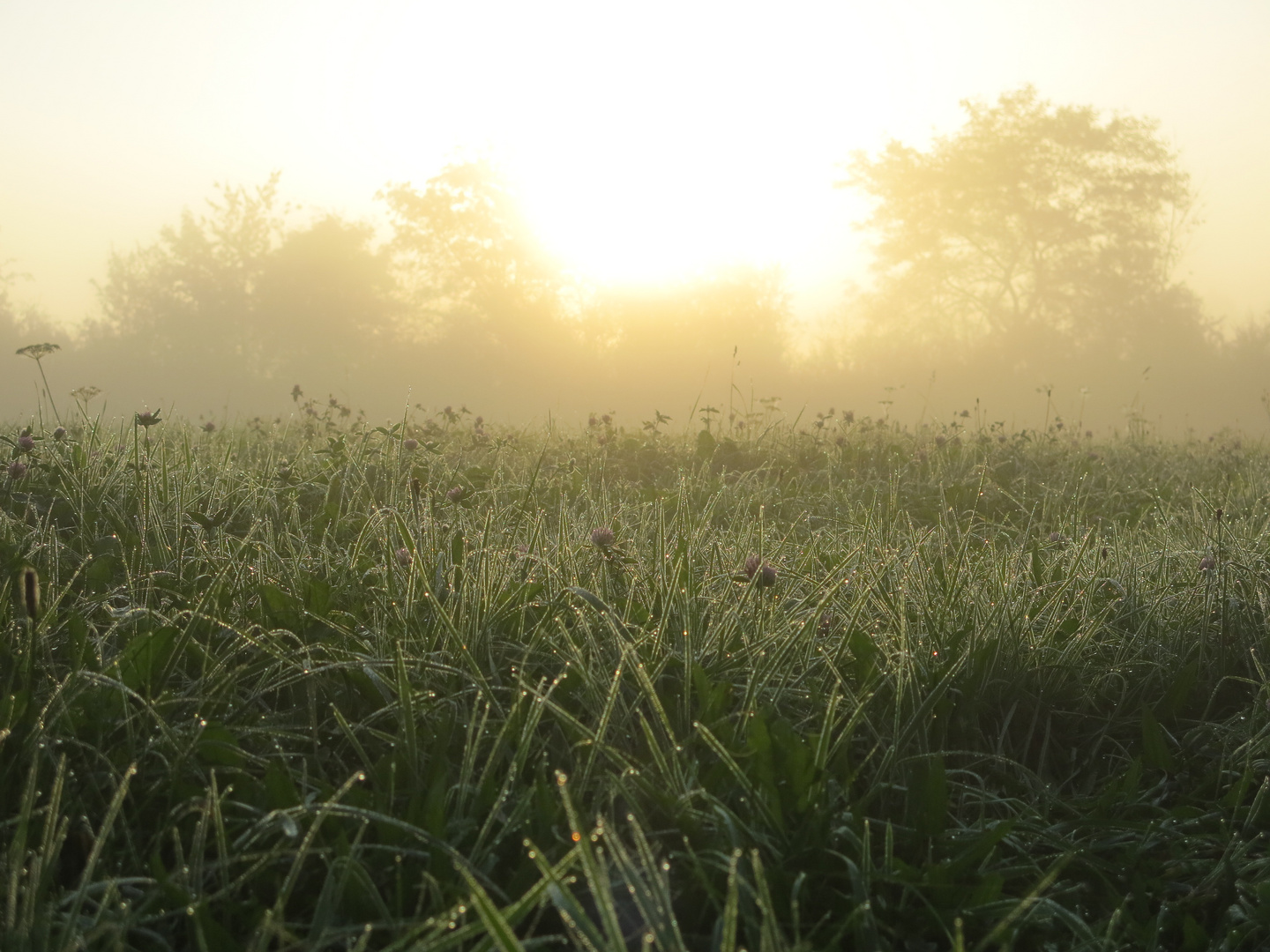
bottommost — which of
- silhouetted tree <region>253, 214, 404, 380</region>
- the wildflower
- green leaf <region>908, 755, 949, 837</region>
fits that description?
green leaf <region>908, 755, 949, 837</region>

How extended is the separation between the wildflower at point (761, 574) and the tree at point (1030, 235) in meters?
28.7

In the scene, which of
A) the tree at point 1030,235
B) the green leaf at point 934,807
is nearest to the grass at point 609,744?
the green leaf at point 934,807

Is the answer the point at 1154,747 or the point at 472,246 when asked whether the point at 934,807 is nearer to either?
the point at 1154,747

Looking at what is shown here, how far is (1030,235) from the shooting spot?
31.2 metres

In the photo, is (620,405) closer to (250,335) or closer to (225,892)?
(250,335)

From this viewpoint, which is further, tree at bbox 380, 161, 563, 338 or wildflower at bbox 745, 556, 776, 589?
tree at bbox 380, 161, 563, 338

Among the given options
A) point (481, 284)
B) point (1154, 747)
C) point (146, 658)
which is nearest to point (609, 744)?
point (146, 658)

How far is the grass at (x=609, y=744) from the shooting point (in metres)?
1.25

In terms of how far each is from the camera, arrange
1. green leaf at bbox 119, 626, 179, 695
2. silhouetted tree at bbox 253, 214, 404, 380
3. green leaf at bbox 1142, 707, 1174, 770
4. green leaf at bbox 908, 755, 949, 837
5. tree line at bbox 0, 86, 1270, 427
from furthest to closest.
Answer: silhouetted tree at bbox 253, 214, 404, 380
tree line at bbox 0, 86, 1270, 427
green leaf at bbox 1142, 707, 1174, 770
green leaf at bbox 119, 626, 179, 695
green leaf at bbox 908, 755, 949, 837

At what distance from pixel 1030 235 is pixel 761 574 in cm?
3342

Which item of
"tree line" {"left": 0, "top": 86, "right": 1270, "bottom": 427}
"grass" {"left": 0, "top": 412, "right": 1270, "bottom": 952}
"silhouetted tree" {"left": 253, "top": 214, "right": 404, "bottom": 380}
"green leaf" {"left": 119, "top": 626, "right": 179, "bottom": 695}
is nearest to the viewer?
"grass" {"left": 0, "top": 412, "right": 1270, "bottom": 952}

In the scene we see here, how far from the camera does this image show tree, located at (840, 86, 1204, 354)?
1184 inches

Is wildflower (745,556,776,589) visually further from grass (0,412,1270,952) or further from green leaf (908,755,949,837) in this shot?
green leaf (908,755,949,837)

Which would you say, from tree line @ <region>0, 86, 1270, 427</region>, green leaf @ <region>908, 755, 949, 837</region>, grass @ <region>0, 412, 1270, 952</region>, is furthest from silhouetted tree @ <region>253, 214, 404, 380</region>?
green leaf @ <region>908, 755, 949, 837</region>
